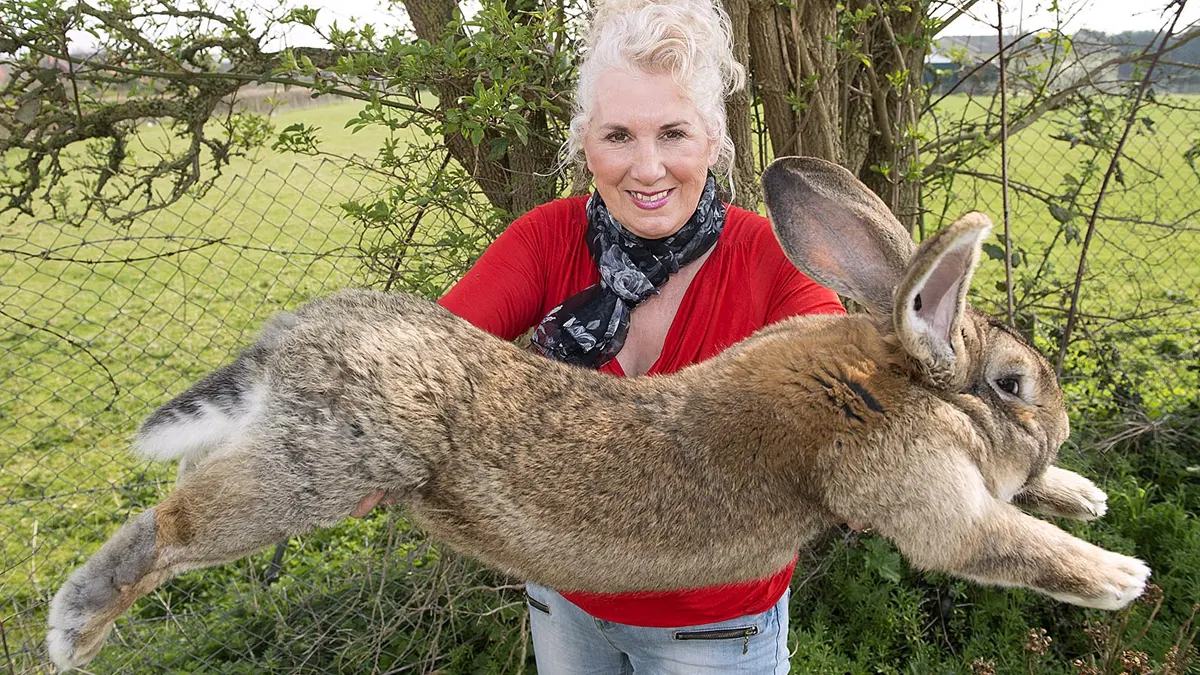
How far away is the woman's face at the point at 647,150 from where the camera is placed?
247 cm

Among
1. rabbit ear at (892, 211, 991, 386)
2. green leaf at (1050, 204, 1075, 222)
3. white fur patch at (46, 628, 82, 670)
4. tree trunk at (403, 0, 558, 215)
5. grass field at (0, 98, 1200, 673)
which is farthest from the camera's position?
green leaf at (1050, 204, 1075, 222)

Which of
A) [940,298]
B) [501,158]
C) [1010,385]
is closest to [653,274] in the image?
[940,298]

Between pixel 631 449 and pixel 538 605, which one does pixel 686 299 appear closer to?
pixel 631 449

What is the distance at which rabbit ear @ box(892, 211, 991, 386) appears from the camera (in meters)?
1.73

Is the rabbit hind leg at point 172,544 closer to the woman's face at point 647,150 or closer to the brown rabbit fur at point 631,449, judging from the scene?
the brown rabbit fur at point 631,449

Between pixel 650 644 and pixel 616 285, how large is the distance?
1.03 m

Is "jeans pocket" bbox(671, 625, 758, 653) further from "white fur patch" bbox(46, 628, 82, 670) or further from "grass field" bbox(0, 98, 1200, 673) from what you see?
"white fur patch" bbox(46, 628, 82, 670)

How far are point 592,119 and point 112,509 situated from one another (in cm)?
375

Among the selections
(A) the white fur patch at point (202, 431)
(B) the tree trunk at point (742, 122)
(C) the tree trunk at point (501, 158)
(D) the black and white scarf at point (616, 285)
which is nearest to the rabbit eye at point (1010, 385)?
(D) the black and white scarf at point (616, 285)

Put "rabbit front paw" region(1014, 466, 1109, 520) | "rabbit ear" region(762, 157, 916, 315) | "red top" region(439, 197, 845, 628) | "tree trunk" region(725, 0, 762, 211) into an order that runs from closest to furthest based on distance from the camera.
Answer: "rabbit ear" region(762, 157, 916, 315)
"red top" region(439, 197, 845, 628)
"rabbit front paw" region(1014, 466, 1109, 520)
"tree trunk" region(725, 0, 762, 211)

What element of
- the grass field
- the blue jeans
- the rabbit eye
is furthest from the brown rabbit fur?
the grass field

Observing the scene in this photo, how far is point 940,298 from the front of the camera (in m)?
2.01

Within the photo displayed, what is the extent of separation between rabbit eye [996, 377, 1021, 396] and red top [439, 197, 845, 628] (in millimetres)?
468

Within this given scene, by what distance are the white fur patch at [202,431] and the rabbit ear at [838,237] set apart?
Result: 1378 mm
